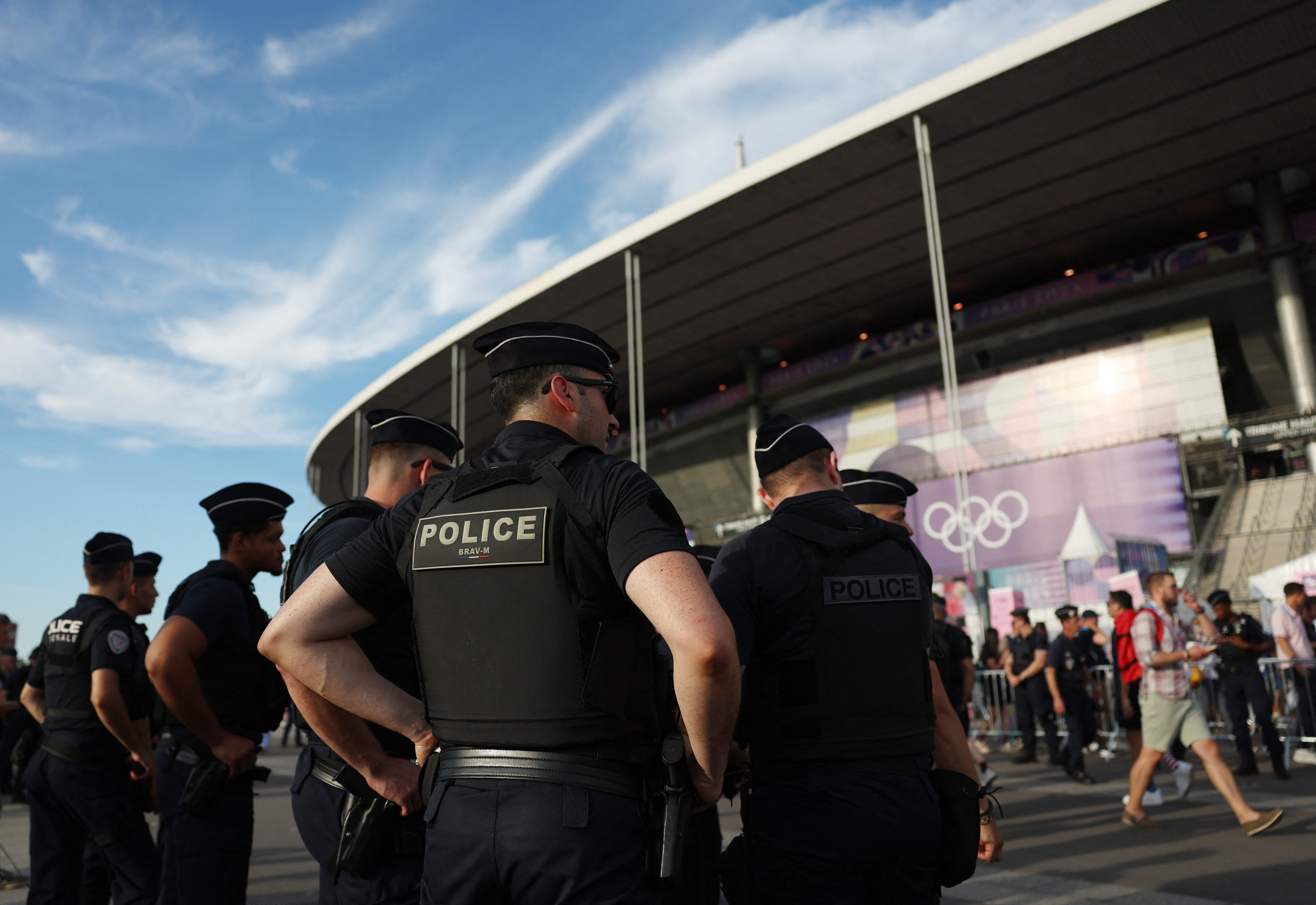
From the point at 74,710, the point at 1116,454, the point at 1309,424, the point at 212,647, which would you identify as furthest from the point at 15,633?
the point at 1309,424

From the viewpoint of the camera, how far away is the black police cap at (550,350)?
7.06ft

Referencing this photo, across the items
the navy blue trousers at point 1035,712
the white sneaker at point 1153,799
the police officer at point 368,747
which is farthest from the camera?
the navy blue trousers at point 1035,712

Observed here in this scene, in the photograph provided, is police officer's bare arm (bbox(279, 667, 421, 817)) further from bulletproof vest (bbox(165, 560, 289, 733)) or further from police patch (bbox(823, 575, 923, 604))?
bulletproof vest (bbox(165, 560, 289, 733))

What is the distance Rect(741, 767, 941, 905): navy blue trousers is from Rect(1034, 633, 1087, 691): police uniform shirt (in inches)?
339

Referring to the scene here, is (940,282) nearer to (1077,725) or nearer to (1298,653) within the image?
(1298,653)

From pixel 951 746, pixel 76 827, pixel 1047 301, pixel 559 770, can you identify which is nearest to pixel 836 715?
pixel 951 746

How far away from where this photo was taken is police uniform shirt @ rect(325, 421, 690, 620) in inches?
69.7

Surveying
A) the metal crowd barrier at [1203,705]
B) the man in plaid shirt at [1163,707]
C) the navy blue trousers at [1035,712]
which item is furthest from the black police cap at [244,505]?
the navy blue trousers at [1035,712]

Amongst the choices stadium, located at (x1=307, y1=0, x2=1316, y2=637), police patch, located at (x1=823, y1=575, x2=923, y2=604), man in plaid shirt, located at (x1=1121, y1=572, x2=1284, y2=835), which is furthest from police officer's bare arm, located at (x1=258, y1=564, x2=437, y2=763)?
stadium, located at (x1=307, y1=0, x2=1316, y2=637)

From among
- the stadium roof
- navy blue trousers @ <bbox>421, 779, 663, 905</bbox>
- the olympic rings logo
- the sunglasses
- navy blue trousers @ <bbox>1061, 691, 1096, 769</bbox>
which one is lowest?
navy blue trousers @ <bbox>1061, 691, 1096, 769</bbox>

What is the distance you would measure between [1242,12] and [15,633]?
2353cm

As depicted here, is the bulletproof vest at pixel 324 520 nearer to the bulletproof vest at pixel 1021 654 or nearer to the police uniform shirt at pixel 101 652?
the police uniform shirt at pixel 101 652

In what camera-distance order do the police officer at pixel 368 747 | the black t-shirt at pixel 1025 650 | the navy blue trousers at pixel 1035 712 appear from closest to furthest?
the police officer at pixel 368 747, the navy blue trousers at pixel 1035 712, the black t-shirt at pixel 1025 650

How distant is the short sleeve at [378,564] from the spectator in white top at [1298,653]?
10641 millimetres
